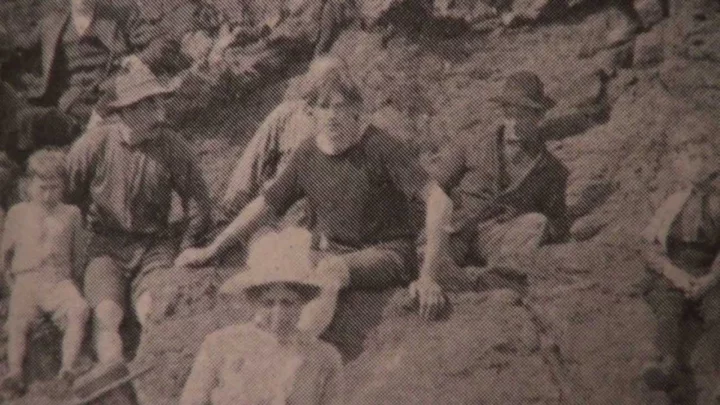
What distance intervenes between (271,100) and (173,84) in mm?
579

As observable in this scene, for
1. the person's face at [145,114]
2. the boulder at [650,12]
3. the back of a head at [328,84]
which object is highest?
the boulder at [650,12]

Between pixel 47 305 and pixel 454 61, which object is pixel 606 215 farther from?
pixel 47 305

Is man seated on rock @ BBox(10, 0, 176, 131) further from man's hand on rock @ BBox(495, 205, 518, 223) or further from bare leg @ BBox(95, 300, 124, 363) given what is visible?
man's hand on rock @ BBox(495, 205, 518, 223)

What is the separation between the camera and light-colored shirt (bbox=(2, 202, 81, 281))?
477 cm

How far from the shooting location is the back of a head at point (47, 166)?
4.93m

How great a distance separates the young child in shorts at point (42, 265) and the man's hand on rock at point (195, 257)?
0.52m

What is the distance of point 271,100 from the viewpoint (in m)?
5.05

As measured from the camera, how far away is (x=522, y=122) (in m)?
4.55

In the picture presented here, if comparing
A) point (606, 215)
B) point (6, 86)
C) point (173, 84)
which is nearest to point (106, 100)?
point (173, 84)

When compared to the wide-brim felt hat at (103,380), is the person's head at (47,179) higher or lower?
higher

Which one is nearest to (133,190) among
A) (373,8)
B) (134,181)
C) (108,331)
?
(134,181)

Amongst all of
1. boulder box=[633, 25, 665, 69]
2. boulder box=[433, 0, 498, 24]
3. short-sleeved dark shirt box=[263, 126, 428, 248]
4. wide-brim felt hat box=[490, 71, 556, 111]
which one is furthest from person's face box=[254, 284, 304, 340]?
boulder box=[633, 25, 665, 69]

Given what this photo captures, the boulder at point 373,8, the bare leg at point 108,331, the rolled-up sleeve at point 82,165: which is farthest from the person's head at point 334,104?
the bare leg at point 108,331

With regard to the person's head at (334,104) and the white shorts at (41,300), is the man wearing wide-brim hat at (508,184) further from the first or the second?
the white shorts at (41,300)
